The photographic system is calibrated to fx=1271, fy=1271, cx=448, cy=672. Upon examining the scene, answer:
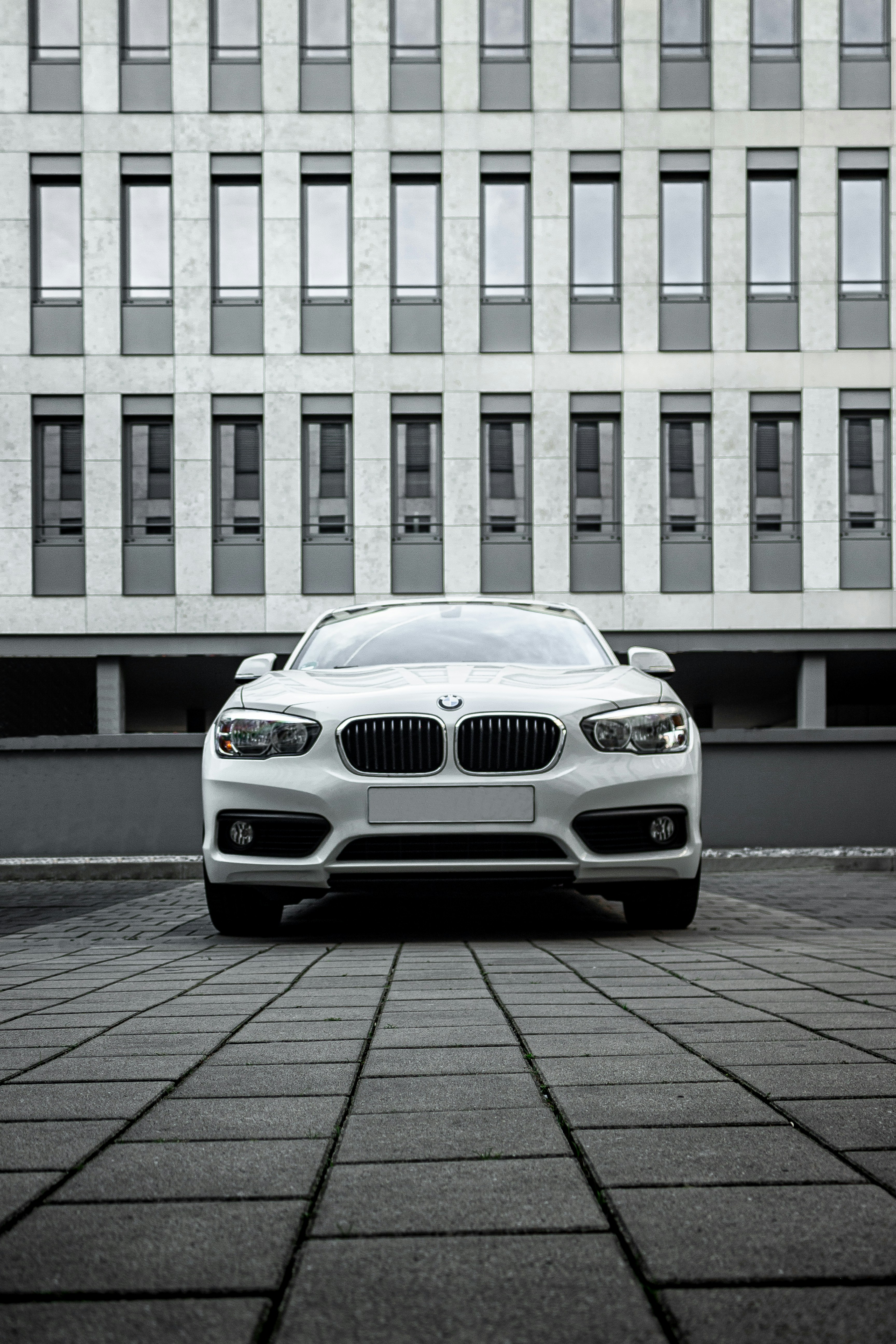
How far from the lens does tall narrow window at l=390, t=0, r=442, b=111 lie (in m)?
22.9

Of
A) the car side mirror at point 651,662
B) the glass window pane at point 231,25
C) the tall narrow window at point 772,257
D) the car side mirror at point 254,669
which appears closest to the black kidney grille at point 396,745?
the car side mirror at point 254,669

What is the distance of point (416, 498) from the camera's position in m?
22.9

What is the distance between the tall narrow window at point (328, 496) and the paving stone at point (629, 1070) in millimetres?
19902

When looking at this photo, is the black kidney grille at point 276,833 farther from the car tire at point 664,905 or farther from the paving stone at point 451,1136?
the paving stone at point 451,1136

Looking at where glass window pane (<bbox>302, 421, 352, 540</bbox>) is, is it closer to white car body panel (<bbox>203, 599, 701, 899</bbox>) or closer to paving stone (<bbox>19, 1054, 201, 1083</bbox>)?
white car body panel (<bbox>203, 599, 701, 899</bbox>)

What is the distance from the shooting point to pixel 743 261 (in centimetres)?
2289

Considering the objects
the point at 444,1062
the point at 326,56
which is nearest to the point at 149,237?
the point at 326,56

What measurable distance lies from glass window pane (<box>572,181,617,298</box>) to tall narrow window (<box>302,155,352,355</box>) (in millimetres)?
4102

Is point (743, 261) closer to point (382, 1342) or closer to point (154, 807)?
point (154, 807)

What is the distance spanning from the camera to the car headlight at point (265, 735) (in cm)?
588

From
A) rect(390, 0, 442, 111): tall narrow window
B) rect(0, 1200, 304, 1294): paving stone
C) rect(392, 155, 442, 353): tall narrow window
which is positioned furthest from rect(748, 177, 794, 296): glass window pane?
rect(0, 1200, 304, 1294): paving stone

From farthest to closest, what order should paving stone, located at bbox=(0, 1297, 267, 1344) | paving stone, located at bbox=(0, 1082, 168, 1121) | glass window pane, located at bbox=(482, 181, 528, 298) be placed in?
glass window pane, located at bbox=(482, 181, 528, 298), paving stone, located at bbox=(0, 1082, 168, 1121), paving stone, located at bbox=(0, 1297, 267, 1344)

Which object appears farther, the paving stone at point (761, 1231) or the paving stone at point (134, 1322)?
the paving stone at point (761, 1231)

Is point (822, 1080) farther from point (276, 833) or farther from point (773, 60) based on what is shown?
point (773, 60)
